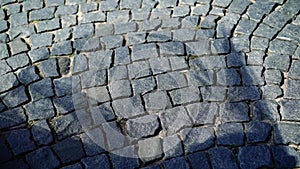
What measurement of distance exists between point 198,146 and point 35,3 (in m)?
3.12

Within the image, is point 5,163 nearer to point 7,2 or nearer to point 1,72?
point 1,72

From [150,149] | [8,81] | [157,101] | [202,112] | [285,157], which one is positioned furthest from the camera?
[8,81]

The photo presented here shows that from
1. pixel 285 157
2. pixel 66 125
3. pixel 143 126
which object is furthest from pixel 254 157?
pixel 66 125

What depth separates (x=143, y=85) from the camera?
400cm

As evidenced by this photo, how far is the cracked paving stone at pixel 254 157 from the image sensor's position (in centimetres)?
333

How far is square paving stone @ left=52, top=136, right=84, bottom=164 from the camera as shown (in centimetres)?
345

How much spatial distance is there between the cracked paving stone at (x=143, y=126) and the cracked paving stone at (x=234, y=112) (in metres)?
0.70

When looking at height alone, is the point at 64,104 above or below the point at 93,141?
above

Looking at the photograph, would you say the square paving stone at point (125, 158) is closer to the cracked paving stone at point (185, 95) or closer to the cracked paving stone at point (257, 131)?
the cracked paving stone at point (185, 95)

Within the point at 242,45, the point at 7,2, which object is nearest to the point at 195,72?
the point at 242,45

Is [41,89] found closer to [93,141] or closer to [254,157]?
[93,141]

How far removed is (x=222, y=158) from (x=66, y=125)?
1.61m

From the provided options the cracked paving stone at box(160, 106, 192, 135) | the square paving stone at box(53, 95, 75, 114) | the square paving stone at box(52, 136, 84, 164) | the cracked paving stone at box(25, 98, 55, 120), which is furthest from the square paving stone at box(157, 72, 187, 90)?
the cracked paving stone at box(25, 98, 55, 120)

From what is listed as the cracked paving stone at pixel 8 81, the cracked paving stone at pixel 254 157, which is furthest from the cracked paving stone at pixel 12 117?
the cracked paving stone at pixel 254 157
